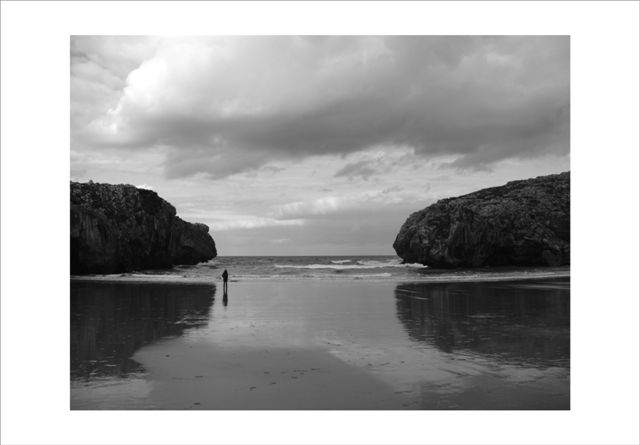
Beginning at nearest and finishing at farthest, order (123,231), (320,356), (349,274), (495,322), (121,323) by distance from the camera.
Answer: (320,356) < (121,323) < (495,322) < (349,274) < (123,231)

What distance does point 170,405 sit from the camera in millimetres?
6812

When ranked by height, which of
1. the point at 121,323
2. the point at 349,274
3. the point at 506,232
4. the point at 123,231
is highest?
the point at 123,231

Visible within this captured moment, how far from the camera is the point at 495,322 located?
14664mm

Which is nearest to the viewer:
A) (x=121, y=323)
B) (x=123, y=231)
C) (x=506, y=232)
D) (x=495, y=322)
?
(x=121, y=323)

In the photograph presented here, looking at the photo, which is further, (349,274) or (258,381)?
(349,274)

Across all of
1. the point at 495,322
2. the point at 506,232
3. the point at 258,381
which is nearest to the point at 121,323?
the point at 258,381

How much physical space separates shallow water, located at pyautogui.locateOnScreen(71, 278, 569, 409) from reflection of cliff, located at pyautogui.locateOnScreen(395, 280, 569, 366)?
0.16ft

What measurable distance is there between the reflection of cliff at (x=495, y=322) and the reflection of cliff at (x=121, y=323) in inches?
283

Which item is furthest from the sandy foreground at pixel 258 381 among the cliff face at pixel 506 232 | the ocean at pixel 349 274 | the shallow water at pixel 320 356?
the cliff face at pixel 506 232

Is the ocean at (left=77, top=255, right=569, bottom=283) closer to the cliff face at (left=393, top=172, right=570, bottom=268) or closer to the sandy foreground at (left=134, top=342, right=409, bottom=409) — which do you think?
the cliff face at (left=393, top=172, right=570, bottom=268)

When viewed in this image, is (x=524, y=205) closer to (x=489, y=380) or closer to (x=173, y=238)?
(x=173, y=238)

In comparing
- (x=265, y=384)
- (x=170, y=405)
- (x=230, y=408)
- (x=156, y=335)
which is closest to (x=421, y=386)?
(x=265, y=384)

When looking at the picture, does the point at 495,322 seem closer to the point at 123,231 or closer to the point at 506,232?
the point at 506,232

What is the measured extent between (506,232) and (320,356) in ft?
159
